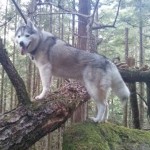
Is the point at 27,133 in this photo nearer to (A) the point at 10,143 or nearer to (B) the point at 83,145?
(A) the point at 10,143

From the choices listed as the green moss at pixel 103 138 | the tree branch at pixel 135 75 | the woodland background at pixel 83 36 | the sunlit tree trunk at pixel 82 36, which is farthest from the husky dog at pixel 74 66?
the sunlit tree trunk at pixel 82 36

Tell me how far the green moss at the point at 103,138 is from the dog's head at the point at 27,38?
62.9 inches

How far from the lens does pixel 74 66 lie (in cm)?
488

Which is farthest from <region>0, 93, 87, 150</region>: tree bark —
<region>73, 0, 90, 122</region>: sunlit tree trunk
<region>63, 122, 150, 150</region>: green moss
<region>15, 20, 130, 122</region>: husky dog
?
<region>73, 0, 90, 122</region>: sunlit tree trunk

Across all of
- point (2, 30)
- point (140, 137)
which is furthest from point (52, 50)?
point (2, 30)

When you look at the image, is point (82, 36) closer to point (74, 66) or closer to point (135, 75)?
point (135, 75)

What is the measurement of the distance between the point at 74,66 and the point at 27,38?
96cm

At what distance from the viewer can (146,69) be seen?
24.2 feet

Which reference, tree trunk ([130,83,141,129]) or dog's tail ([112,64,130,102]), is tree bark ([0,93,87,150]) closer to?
dog's tail ([112,64,130,102])

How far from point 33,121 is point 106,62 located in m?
1.85

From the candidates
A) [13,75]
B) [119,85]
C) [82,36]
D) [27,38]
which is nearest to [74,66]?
[119,85]

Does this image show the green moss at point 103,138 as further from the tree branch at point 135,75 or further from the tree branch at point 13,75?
the tree branch at point 135,75

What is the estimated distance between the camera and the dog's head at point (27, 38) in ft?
15.6

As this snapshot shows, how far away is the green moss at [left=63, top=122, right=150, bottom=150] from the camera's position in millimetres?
4035
